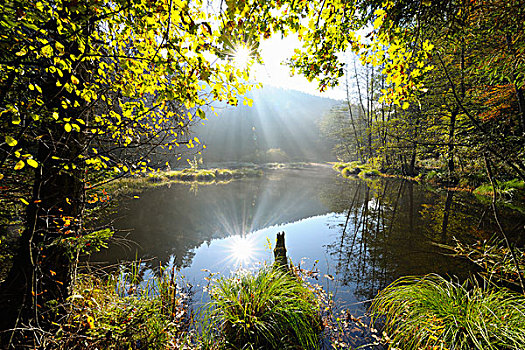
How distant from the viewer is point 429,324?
2400 millimetres

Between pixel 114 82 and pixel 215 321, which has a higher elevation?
pixel 114 82

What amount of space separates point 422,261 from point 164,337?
18.6 ft

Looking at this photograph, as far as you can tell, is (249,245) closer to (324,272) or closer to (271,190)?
(324,272)

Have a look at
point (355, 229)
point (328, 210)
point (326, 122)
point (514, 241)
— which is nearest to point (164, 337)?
point (355, 229)

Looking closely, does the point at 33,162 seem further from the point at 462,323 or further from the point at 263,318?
the point at 462,323

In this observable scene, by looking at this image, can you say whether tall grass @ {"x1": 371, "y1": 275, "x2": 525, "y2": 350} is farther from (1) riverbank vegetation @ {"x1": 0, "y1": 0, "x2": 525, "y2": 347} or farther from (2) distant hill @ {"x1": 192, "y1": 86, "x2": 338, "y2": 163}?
(2) distant hill @ {"x1": 192, "y1": 86, "x2": 338, "y2": 163}

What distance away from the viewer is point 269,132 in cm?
9012

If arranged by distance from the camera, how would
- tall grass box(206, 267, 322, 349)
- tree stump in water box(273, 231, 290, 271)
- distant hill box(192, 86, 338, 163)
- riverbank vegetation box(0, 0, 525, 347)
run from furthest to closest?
distant hill box(192, 86, 338, 163) → tree stump in water box(273, 231, 290, 271) → tall grass box(206, 267, 322, 349) → riverbank vegetation box(0, 0, 525, 347)

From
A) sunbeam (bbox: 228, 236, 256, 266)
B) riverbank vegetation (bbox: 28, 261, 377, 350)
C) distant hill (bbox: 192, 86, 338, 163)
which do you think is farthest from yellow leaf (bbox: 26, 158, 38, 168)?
distant hill (bbox: 192, 86, 338, 163)

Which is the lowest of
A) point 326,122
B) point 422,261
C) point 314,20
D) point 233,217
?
point 233,217

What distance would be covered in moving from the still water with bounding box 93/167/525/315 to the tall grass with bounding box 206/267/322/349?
1.20 metres

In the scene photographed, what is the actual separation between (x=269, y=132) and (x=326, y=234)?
85463 millimetres

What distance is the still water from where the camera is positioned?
15.4ft

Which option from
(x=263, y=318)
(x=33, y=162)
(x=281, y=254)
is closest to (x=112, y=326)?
(x=263, y=318)
